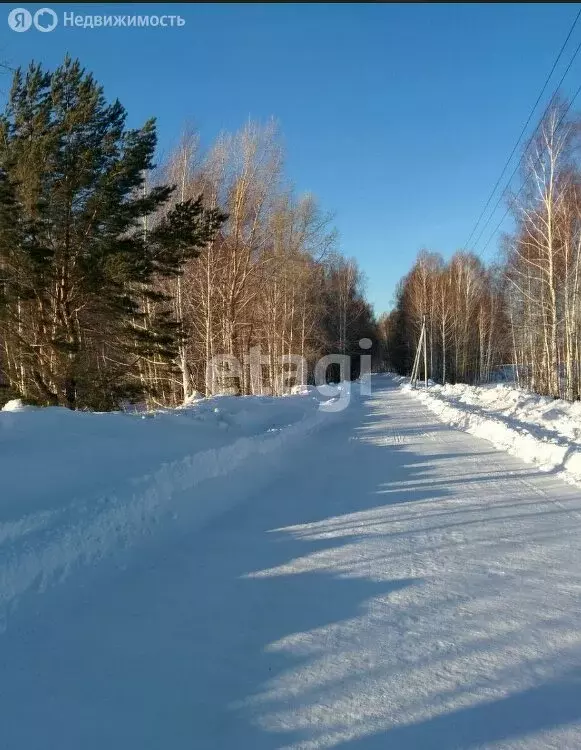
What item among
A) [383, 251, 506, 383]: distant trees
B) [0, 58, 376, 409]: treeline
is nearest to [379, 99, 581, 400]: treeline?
[383, 251, 506, 383]: distant trees

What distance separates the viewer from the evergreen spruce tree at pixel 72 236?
540 inches

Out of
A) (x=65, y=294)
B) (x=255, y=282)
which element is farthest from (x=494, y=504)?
(x=255, y=282)

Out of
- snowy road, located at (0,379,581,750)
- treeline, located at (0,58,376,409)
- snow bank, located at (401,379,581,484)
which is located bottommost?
snowy road, located at (0,379,581,750)

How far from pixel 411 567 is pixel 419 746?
228cm

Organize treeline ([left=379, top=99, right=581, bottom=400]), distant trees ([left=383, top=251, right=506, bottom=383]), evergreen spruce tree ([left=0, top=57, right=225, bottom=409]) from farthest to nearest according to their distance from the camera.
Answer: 1. distant trees ([left=383, top=251, right=506, bottom=383])
2. treeline ([left=379, top=99, right=581, bottom=400])
3. evergreen spruce tree ([left=0, top=57, right=225, bottom=409])

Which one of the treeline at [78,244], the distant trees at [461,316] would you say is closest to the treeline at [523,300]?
the distant trees at [461,316]

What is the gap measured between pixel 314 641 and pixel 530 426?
1211 cm

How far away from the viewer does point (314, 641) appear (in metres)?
3.40

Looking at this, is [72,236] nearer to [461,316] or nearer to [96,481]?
[96,481]

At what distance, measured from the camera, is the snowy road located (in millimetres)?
2598

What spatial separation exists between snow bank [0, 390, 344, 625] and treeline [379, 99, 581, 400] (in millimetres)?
14847

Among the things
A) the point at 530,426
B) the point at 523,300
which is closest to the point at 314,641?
the point at 530,426

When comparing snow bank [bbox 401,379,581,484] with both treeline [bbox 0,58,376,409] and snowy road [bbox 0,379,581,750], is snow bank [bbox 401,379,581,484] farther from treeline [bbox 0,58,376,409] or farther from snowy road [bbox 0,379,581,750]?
treeline [bbox 0,58,376,409]

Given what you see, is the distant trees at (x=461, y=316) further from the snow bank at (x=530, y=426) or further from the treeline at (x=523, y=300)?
the snow bank at (x=530, y=426)
